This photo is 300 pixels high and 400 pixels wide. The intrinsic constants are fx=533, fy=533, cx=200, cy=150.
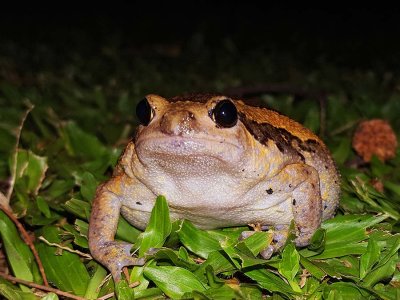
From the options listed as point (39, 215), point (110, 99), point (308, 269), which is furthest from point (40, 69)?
point (308, 269)

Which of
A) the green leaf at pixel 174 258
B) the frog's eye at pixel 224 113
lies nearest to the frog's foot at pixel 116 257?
the green leaf at pixel 174 258

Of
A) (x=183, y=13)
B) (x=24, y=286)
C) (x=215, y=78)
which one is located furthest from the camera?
(x=183, y=13)

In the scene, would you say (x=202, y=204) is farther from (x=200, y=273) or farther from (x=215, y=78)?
(x=215, y=78)

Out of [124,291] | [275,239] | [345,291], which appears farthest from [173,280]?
[345,291]

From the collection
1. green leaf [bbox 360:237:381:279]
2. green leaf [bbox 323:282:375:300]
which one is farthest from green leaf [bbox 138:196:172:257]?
green leaf [bbox 360:237:381:279]

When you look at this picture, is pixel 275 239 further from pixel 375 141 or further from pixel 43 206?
pixel 375 141

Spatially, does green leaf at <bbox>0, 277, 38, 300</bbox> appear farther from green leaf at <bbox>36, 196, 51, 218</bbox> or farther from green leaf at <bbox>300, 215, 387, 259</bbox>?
green leaf at <bbox>300, 215, 387, 259</bbox>
